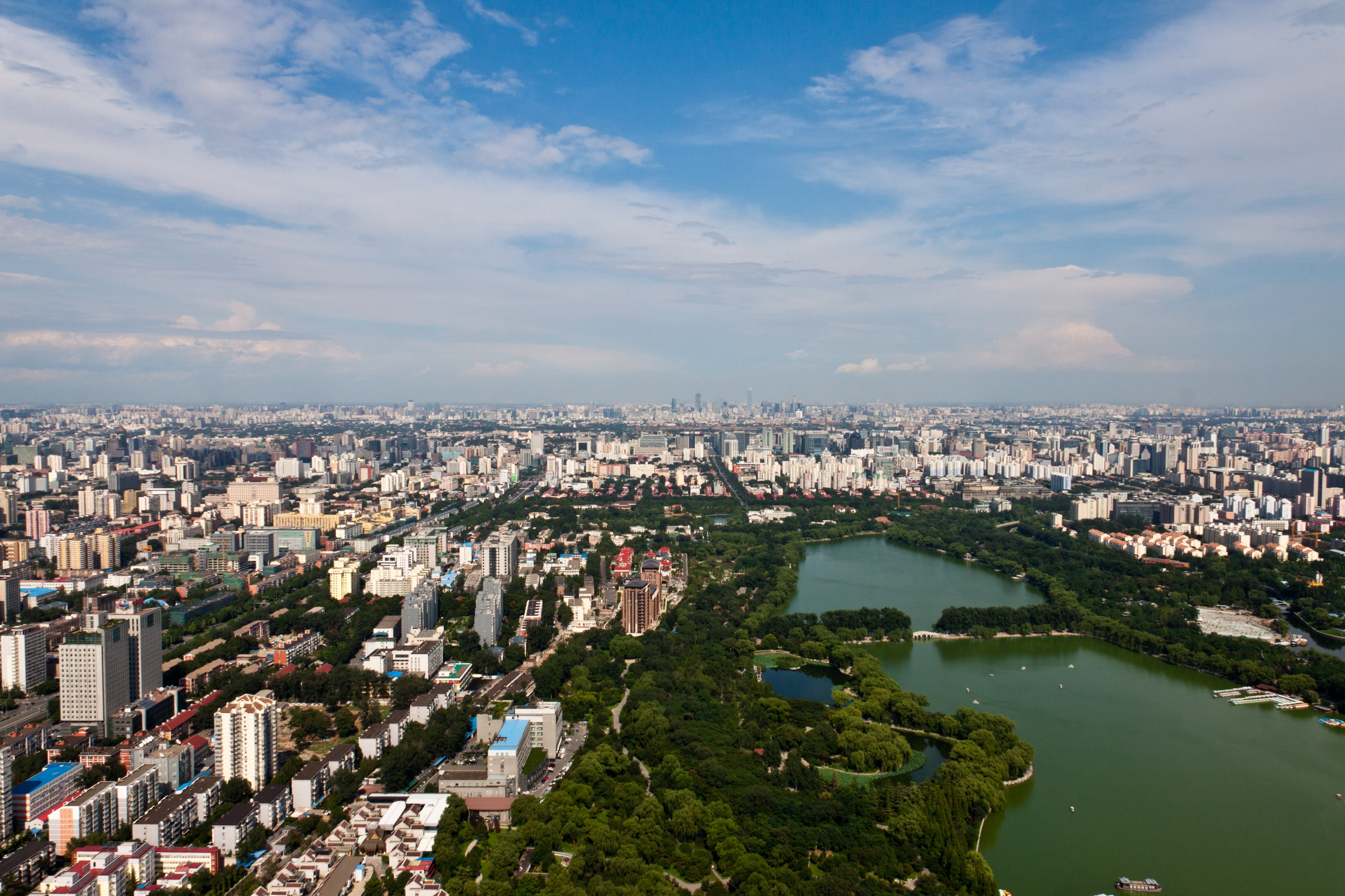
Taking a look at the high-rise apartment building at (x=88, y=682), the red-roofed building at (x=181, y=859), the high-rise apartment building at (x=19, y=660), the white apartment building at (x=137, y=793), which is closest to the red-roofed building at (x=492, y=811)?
the red-roofed building at (x=181, y=859)

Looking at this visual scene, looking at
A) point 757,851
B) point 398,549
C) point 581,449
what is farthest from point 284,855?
point 581,449

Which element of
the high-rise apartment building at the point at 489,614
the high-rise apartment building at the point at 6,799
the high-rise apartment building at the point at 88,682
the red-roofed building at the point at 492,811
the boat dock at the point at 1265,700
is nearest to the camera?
the high-rise apartment building at the point at 6,799

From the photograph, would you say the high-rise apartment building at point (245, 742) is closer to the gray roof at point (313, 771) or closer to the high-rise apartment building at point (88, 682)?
the gray roof at point (313, 771)

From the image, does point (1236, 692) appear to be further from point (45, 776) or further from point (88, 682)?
point (88, 682)

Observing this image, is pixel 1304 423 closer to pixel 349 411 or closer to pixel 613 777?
pixel 613 777

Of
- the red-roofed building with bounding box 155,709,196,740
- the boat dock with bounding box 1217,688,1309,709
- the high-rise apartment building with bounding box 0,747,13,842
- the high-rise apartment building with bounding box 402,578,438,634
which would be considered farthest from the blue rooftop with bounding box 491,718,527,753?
the boat dock with bounding box 1217,688,1309,709

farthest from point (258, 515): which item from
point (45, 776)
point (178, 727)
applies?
point (45, 776)
